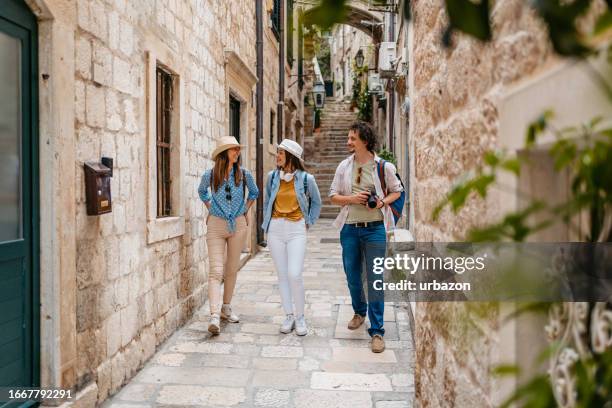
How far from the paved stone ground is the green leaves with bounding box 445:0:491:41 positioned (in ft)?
10.7

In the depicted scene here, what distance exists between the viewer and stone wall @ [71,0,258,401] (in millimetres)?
3439

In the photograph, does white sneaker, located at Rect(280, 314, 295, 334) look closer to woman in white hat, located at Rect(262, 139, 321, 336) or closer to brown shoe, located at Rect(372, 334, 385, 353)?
woman in white hat, located at Rect(262, 139, 321, 336)

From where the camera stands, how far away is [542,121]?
94 cm

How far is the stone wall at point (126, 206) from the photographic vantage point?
11.3 ft

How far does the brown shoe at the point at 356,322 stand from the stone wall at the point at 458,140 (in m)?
1.88

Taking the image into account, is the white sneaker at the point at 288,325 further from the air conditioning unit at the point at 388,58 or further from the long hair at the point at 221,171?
the air conditioning unit at the point at 388,58

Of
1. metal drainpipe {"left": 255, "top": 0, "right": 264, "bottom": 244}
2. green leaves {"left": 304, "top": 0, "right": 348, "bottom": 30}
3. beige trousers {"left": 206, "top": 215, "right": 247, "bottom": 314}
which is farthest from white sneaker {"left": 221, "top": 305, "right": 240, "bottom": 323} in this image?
green leaves {"left": 304, "top": 0, "right": 348, "bottom": 30}

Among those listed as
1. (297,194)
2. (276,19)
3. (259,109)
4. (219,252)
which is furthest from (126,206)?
(276,19)

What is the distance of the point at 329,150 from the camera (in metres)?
22.8

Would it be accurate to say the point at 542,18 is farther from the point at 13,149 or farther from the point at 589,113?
the point at 13,149

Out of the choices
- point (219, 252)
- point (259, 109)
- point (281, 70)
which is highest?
point (281, 70)

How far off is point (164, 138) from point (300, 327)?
210 cm

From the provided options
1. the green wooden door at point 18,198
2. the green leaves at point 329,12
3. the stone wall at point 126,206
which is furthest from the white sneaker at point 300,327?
the green leaves at point 329,12
